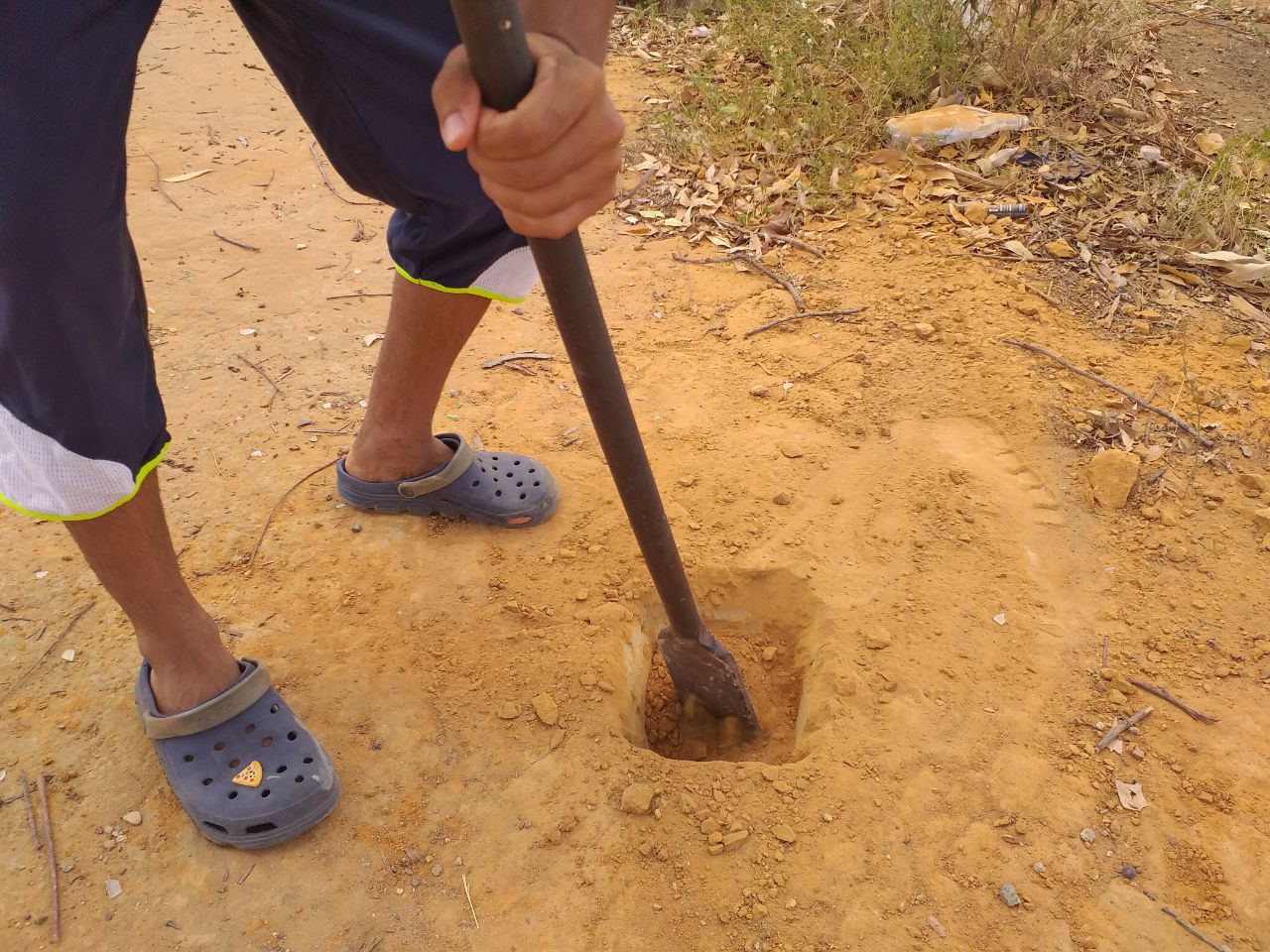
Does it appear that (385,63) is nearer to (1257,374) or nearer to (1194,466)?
(1194,466)

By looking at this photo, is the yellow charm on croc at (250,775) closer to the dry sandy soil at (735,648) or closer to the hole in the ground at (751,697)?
the dry sandy soil at (735,648)

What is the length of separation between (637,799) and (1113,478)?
1646mm

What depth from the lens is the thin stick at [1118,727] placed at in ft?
6.60

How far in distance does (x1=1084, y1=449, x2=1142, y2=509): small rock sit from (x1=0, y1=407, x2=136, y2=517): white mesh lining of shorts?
2.42 metres

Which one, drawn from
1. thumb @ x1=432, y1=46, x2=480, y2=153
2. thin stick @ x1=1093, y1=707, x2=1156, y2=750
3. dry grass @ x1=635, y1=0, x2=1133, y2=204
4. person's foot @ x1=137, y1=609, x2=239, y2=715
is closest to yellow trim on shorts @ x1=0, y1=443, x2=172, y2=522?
person's foot @ x1=137, y1=609, x2=239, y2=715

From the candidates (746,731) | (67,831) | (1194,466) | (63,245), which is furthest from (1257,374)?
(67,831)

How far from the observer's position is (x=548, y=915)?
5.79 feet

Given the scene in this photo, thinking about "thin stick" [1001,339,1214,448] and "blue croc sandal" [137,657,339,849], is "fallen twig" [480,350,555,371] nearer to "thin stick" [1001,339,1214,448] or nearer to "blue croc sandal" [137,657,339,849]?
"blue croc sandal" [137,657,339,849]

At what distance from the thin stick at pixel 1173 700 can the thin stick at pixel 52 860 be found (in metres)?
2.34

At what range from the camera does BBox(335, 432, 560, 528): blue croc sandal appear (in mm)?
2510

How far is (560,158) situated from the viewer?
1174 millimetres

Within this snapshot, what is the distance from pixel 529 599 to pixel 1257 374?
246 centimetres

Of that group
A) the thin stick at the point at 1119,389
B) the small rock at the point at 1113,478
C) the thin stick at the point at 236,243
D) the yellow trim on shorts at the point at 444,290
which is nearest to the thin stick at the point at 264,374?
the thin stick at the point at 236,243

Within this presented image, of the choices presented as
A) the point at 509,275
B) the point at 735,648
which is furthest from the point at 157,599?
the point at 735,648
